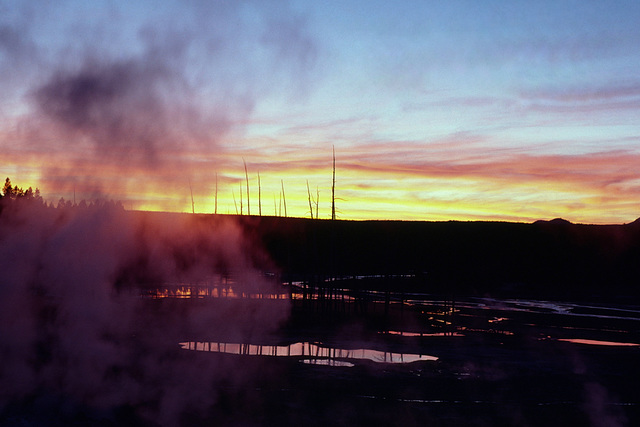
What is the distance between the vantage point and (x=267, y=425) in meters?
14.2

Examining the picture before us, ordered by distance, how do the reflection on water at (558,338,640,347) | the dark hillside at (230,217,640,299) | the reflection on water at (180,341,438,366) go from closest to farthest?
the reflection on water at (180,341,438,366), the reflection on water at (558,338,640,347), the dark hillside at (230,217,640,299)

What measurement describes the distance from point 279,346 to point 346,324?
7.88m

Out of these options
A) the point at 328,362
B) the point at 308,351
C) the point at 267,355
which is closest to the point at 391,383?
the point at 328,362

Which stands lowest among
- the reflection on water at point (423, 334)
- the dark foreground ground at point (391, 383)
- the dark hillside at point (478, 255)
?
the dark foreground ground at point (391, 383)

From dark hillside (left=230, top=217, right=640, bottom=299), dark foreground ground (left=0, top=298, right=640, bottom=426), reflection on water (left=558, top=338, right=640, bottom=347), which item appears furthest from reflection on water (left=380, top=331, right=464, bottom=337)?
dark hillside (left=230, top=217, right=640, bottom=299)

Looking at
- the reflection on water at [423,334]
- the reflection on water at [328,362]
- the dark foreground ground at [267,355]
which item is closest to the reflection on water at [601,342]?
the dark foreground ground at [267,355]

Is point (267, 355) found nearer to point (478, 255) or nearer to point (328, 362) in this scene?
point (328, 362)

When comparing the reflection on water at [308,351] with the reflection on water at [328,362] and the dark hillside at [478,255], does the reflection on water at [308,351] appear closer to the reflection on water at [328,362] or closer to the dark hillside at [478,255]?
the reflection on water at [328,362]

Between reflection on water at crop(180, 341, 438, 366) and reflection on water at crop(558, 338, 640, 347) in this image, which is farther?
reflection on water at crop(558, 338, 640, 347)

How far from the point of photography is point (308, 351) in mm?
23500

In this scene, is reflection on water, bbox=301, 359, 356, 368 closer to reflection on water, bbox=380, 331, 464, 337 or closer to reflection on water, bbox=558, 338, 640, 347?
reflection on water, bbox=380, 331, 464, 337

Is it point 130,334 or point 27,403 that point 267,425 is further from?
point 130,334

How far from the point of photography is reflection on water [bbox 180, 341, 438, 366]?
22438 millimetres

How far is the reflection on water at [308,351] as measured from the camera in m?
22.4
